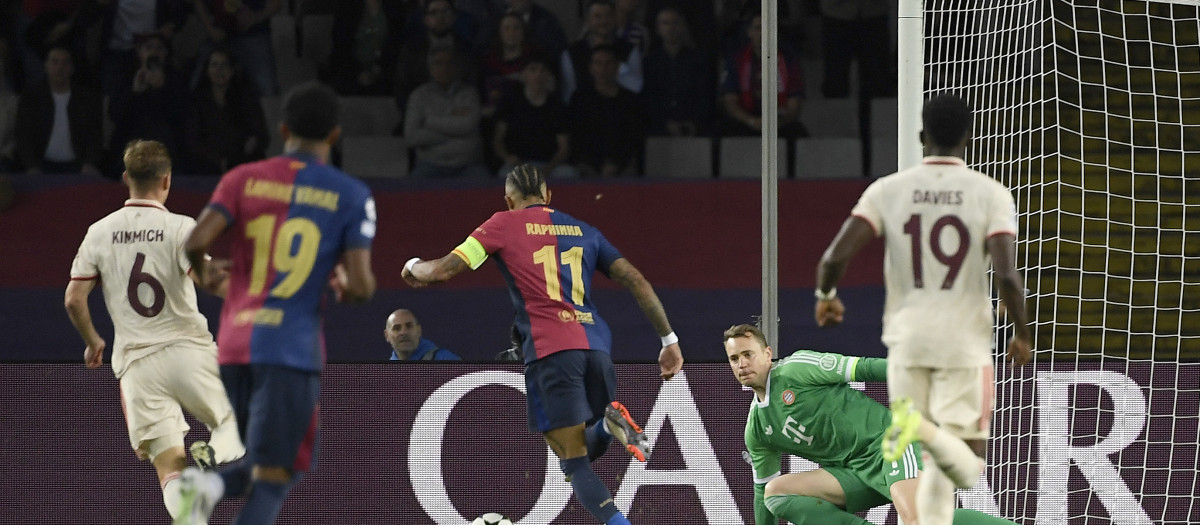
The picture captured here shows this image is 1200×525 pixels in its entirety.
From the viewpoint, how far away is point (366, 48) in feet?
34.9

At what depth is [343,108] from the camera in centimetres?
1051

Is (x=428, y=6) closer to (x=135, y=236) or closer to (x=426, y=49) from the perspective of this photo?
(x=426, y=49)

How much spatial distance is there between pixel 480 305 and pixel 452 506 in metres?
2.19

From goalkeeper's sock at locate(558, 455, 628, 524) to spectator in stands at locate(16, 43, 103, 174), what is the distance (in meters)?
4.82

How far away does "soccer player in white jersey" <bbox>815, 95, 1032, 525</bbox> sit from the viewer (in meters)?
4.97

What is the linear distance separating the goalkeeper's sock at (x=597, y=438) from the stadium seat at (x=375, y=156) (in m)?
3.90

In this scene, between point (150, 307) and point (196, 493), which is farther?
point (150, 307)

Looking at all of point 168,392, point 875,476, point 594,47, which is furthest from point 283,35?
point 875,476

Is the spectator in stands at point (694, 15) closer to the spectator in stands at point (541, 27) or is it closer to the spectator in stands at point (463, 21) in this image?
the spectator in stands at point (541, 27)

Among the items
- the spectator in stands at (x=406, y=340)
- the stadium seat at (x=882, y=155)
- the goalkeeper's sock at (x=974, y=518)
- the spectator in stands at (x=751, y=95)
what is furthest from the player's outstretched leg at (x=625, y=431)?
the stadium seat at (x=882, y=155)

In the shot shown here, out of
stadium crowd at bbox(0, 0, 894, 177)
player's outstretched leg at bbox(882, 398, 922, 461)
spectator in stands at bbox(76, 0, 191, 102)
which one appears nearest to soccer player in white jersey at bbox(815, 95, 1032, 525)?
player's outstretched leg at bbox(882, 398, 922, 461)

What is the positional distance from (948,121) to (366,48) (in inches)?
251

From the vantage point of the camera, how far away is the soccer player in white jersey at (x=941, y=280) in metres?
4.97

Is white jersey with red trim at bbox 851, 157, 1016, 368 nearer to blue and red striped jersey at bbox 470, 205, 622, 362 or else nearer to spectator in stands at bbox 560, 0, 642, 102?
blue and red striped jersey at bbox 470, 205, 622, 362
